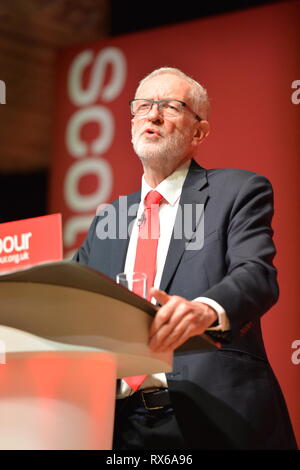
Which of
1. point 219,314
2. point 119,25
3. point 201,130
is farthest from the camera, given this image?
point 119,25

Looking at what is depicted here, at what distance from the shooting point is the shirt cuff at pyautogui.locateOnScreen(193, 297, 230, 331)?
128cm

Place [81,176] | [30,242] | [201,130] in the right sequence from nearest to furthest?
1. [30,242]
2. [201,130]
3. [81,176]

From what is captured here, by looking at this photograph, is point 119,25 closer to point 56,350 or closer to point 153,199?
point 153,199

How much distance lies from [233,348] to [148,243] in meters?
0.34

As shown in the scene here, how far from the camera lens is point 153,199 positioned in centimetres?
181

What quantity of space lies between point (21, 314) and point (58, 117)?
3051 mm

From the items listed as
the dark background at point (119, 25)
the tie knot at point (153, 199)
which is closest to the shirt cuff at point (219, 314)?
the tie knot at point (153, 199)

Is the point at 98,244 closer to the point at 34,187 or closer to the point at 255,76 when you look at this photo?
the point at 255,76

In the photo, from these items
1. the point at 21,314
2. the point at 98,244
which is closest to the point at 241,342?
the point at 98,244

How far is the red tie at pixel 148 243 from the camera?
1629 millimetres

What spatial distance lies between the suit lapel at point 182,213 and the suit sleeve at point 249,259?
0.10m

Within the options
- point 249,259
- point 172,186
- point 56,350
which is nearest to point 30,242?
point 56,350

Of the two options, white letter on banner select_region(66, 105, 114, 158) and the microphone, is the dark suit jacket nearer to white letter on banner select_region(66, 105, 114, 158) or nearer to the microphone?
the microphone

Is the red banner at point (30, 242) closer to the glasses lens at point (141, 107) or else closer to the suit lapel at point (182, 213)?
the suit lapel at point (182, 213)
